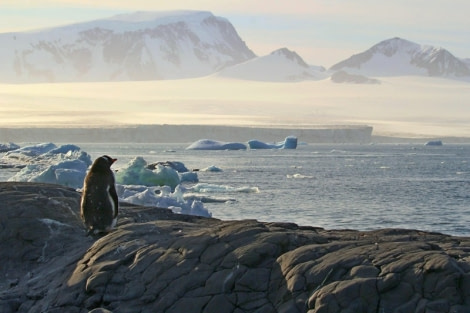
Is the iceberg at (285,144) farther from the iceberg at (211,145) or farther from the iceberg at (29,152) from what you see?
the iceberg at (29,152)

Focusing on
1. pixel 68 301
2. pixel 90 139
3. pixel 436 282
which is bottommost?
pixel 90 139

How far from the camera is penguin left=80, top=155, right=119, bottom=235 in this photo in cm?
1056

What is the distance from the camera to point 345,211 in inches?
1230

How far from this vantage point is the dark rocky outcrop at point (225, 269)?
7695 mm

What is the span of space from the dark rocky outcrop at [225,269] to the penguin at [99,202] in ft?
0.72

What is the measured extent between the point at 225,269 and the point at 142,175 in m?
27.9

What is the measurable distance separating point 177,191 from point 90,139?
107267 mm

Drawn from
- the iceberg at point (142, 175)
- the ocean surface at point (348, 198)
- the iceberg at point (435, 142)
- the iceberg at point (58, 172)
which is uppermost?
the iceberg at point (58, 172)

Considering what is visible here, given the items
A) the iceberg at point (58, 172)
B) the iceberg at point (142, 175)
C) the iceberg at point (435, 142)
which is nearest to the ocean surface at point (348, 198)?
the iceberg at point (142, 175)

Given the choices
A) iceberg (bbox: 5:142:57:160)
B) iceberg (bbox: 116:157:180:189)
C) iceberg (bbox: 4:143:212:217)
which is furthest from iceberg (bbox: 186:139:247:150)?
iceberg (bbox: 116:157:180:189)

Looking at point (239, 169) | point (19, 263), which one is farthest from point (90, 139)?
point (19, 263)

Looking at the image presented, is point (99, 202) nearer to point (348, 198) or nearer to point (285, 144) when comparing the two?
point (348, 198)

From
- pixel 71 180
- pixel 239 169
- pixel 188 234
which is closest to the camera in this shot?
pixel 188 234

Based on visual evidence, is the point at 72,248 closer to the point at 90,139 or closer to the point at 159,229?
the point at 159,229
